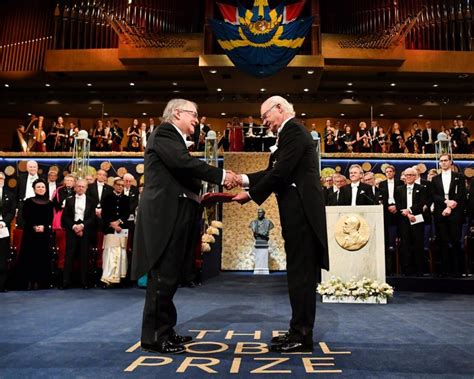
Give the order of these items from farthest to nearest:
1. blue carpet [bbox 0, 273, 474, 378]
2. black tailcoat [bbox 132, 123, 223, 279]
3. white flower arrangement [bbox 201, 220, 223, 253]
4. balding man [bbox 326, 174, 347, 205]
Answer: white flower arrangement [bbox 201, 220, 223, 253] < balding man [bbox 326, 174, 347, 205] < black tailcoat [bbox 132, 123, 223, 279] < blue carpet [bbox 0, 273, 474, 378]

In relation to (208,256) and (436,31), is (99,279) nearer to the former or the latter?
(208,256)

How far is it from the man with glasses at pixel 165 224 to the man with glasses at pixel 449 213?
4563 millimetres

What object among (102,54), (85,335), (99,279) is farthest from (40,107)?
(85,335)

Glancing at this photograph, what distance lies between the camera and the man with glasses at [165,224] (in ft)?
8.41

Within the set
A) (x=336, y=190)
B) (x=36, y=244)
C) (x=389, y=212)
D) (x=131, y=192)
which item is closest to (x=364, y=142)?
(x=389, y=212)

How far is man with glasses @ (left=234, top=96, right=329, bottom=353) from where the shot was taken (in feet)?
8.66

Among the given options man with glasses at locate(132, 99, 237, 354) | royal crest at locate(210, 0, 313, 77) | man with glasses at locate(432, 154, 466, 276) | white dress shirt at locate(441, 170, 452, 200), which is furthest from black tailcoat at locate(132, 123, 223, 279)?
royal crest at locate(210, 0, 313, 77)

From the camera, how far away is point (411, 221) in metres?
6.26

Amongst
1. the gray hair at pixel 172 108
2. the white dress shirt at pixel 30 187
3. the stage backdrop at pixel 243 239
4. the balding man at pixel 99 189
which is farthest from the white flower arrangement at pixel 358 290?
the white dress shirt at pixel 30 187

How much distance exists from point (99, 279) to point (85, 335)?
3.64 meters

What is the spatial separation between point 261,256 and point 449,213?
12.7ft

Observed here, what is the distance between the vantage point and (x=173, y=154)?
2.64m

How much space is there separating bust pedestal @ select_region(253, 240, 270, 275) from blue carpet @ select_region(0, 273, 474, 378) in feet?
12.5

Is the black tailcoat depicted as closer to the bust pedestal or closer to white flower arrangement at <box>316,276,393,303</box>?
white flower arrangement at <box>316,276,393,303</box>
